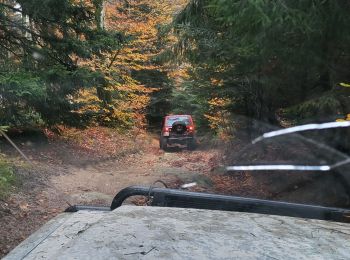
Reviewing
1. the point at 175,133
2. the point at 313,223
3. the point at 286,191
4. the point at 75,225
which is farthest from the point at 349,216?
the point at 175,133

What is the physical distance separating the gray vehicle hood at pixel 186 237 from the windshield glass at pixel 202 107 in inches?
34.4

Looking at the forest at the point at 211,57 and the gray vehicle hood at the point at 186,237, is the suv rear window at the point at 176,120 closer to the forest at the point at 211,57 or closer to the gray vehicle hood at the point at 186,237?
the forest at the point at 211,57

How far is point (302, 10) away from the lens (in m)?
6.07

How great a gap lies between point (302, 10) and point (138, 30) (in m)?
22.9

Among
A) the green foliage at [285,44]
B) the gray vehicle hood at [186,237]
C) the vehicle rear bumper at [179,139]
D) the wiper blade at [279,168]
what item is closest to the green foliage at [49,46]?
the green foliage at [285,44]

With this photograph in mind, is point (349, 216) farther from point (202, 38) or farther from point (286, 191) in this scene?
point (202, 38)

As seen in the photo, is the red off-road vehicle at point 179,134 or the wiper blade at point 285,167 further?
the red off-road vehicle at point 179,134

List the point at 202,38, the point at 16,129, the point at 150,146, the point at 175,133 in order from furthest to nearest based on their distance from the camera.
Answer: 1. the point at 150,146
2. the point at 175,133
3. the point at 16,129
4. the point at 202,38

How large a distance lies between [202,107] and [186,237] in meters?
20.6

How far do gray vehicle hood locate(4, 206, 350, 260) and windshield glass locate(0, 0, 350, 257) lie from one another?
34.4 inches

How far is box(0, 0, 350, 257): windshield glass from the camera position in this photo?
6.92 m

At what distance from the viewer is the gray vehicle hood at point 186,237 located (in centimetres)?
180

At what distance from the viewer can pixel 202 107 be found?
2245 centimetres

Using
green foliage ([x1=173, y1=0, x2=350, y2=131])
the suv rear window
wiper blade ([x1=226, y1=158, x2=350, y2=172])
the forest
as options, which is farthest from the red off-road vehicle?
green foliage ([x1=173, y1=0, x2=350, y2=131])
